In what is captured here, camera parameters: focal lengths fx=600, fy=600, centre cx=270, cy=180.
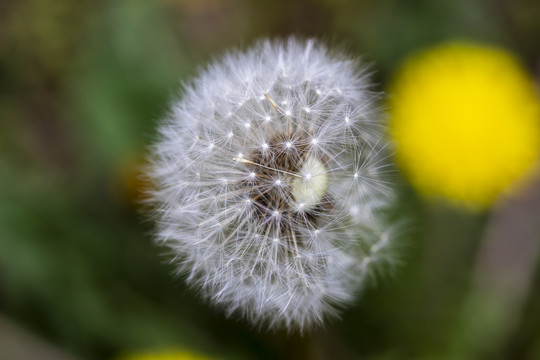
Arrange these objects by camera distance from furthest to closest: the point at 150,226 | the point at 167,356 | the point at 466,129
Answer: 1. the point at 150,226
2. the point at 466,129
3. the point at 167,356

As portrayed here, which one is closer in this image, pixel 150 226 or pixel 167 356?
pixel 167 356

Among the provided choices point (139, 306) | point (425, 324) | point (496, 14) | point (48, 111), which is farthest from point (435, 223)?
point (48, 111)

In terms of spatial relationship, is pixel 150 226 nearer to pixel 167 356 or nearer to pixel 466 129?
pixel 167 356

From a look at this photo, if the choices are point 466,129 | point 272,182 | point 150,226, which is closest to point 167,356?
point 150,226

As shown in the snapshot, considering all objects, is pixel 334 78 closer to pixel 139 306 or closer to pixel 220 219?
pixel 220 219

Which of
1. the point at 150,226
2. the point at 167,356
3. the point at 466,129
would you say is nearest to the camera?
the point at 167,356

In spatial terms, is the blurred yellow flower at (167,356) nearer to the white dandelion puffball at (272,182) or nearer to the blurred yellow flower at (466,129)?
the white dandelion puffball at (272,182)

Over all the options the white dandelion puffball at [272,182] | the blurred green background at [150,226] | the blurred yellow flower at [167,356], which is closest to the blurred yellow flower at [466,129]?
the blurred green background at [150,226]
